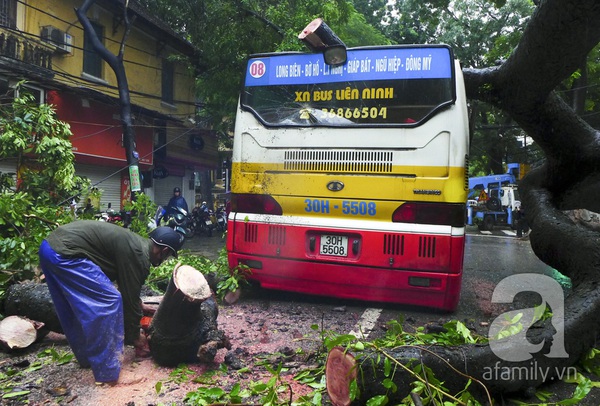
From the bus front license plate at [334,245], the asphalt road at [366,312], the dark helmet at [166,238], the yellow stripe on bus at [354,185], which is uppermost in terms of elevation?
the yellow stripe on bus at [354,185]

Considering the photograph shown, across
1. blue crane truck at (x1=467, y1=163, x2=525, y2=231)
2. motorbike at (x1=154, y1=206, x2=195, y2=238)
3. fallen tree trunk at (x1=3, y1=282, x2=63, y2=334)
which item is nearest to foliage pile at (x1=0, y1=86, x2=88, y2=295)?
fallen tree trunk at (x1=3, y1=282, x2=63, y2=334)

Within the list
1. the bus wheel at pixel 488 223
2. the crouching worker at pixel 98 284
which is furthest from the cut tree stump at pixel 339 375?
the bus wheel at pixel 488 223

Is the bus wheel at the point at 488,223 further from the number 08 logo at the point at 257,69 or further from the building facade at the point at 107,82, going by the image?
the number 08 logo at the point at 257,69

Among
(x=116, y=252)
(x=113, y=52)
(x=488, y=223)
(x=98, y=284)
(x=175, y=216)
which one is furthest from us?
(x=488, y=223)

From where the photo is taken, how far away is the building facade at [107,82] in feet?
34.8

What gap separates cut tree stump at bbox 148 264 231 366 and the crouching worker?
21 cm

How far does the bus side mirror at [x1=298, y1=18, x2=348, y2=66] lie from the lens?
4.41m

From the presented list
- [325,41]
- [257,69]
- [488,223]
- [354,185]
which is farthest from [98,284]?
[488,223]

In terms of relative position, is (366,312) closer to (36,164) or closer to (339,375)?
(339,375)

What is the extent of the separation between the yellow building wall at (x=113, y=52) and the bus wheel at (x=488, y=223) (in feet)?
42.4

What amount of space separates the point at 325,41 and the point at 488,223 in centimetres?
1681

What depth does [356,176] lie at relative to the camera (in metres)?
4.30

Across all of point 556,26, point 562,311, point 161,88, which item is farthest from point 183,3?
point 562,311

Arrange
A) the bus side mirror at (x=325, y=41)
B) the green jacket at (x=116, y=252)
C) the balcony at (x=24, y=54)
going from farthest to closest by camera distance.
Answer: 1. the balcony at (x=24, y=54)
2. the bus side mirror at (x=325, y=41)
3. the green jacket at (x=116, y=252)
